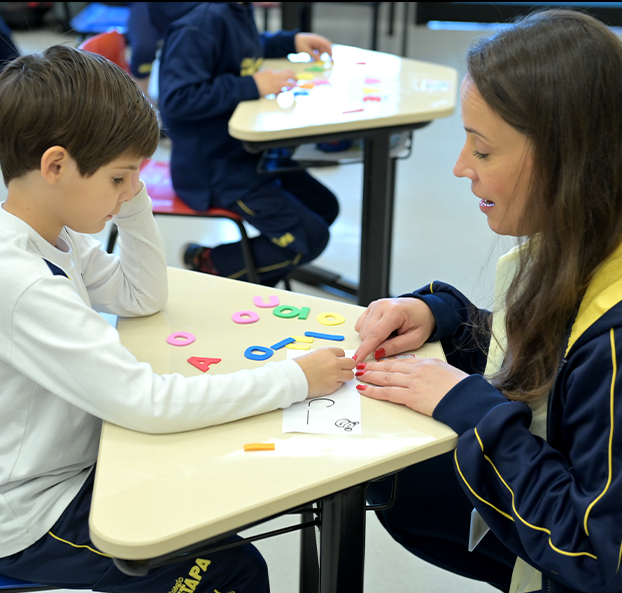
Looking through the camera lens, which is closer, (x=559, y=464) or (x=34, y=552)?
(x=559, y=464)

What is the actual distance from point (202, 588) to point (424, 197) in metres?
2.97

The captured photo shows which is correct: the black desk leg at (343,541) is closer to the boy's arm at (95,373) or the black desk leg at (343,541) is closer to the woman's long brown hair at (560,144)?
the boy's arm at (95,373)

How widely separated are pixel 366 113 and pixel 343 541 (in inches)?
54.3

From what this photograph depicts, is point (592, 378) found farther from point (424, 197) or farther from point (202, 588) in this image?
point (424, 197)

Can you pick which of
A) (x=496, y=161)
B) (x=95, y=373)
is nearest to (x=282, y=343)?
(x=95, y=373)

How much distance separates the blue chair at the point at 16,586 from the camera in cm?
93

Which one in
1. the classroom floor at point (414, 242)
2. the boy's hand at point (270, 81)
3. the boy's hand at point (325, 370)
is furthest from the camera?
the boy's hand at point (270, 81)

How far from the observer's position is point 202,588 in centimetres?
95

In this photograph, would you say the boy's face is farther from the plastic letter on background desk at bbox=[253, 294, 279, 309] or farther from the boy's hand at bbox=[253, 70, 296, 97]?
the boy's hand at bbox=[253, 70, 296, 97]

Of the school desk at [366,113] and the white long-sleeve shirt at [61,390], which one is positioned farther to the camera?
the school desk at [366,113]

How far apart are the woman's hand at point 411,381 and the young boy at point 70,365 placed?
0.04 metres

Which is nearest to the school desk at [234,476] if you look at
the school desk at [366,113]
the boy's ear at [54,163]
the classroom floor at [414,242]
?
the boy's ear at [54,163]

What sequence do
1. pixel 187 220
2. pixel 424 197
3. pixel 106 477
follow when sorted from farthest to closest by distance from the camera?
pixel 424 197
pixel 187 220
pixel 106 477

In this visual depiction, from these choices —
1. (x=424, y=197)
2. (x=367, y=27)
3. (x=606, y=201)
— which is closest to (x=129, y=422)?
(x=606, y=201)
